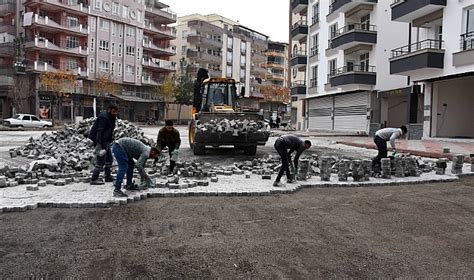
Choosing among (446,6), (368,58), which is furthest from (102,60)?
(446,6)

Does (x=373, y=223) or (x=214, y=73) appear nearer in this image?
(x=373, y=223)

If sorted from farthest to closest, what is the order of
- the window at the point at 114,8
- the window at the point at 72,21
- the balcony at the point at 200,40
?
the balcony at the point at 200,40 < the window at the point at 114,8 < the window at the point at 72,21

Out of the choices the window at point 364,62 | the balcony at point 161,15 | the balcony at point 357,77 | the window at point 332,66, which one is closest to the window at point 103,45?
the balcony at point 161,15

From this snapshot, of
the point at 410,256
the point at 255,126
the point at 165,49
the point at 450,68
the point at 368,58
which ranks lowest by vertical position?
the point at 410,256

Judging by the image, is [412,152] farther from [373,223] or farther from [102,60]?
[102,60]

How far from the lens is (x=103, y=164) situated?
9266 mm

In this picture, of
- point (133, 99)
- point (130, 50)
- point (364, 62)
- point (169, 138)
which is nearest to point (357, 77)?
point (364, 62)

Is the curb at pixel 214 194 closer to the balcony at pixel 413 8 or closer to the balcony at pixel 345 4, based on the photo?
the balcony at pixel 413 8

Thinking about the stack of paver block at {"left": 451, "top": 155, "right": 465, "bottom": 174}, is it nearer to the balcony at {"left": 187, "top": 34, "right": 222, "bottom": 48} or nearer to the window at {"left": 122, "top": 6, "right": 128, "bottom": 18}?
the window at {"left": 122, "top": 6, "right": 128, "bottom": 18}

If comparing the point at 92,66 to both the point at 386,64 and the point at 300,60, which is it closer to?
the point at 300,60

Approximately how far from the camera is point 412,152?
17391 mm

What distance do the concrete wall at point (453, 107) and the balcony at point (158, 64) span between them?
149ft

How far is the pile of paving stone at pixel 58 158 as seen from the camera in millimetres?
9250

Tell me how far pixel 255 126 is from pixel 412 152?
278 inches
